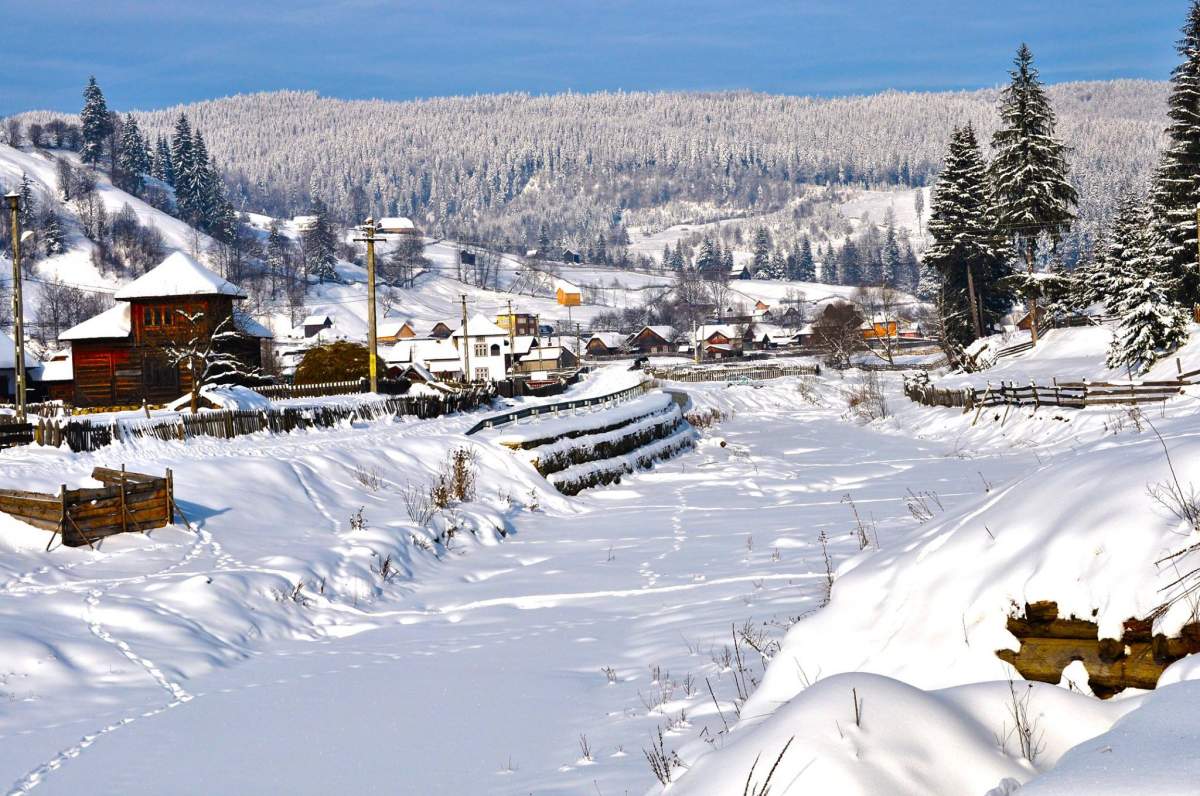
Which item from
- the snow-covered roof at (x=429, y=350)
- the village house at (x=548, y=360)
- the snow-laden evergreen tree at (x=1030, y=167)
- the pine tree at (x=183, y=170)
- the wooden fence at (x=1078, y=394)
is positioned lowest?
the village house at (x=548, y=360)

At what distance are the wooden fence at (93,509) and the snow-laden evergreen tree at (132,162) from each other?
185 meters

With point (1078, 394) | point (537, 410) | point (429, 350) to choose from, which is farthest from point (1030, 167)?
point (429, 350)

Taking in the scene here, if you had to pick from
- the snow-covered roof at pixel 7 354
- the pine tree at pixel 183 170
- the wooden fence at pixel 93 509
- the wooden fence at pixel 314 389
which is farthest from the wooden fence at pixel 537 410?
the pine tree at pixel 183 170

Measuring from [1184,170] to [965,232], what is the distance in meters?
17.2

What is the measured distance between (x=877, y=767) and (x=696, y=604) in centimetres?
767

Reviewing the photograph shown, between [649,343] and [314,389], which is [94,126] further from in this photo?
[314,389]

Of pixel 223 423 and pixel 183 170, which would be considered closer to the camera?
pixel 223 423

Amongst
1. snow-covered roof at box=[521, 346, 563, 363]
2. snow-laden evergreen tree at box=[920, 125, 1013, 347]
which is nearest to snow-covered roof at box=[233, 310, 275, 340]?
snow-laden evergreen tree at box=[920, 125, 1013, 347]

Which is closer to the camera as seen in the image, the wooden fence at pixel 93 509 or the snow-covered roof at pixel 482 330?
the wooden fence at pixel 93 509

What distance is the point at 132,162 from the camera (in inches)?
7264

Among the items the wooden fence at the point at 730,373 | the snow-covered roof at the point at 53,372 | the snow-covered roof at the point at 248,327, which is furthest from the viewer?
the wooden fence at the point at 730,373

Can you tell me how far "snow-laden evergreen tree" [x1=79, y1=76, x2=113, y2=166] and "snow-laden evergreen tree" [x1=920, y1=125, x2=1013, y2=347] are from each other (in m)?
167

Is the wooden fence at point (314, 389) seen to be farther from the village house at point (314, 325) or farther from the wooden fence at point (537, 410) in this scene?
the village house at point (314, 325)

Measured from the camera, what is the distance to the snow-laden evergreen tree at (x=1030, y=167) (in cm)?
5319
